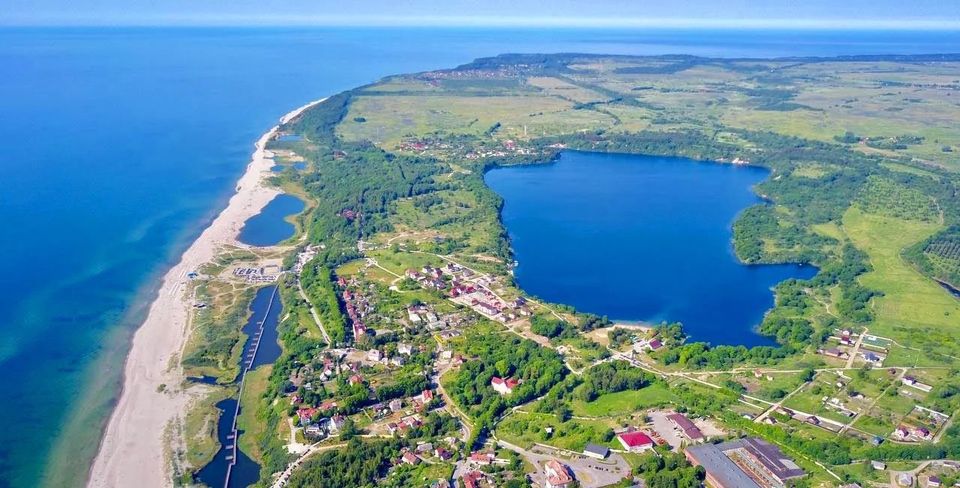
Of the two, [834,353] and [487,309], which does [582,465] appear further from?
[834,353]

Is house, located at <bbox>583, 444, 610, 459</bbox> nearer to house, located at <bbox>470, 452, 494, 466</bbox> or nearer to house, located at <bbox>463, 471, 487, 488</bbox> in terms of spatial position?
house, located at <bbox>470, 452, 494, 466</bbox>

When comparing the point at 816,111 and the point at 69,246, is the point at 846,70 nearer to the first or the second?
the point at 816,111

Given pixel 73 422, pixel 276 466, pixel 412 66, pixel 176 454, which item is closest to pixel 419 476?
pixel 276 466

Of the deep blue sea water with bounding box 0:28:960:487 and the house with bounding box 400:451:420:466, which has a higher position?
the house with bounding box 400:451:420:466

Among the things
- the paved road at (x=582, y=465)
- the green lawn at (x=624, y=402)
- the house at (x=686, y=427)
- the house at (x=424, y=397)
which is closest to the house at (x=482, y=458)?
the paved road at (x=582, y=465)

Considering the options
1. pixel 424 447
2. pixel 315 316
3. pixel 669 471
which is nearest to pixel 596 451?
pixel 669 471

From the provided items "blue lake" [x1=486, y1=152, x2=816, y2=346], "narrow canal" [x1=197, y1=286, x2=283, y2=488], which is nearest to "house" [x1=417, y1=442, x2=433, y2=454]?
"narrow canal" [x1=197, y1=286, x2=283, y2=488]

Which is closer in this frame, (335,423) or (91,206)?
(335,423)
